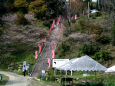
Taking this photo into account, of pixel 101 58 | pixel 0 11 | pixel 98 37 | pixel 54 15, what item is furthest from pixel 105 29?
pixel 0 11

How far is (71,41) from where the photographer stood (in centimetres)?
3906

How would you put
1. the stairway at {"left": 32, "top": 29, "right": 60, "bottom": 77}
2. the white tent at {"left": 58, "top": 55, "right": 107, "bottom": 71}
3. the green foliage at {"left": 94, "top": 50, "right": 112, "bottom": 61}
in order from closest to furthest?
the white tent at {"left": 58, "top": 55, "right": 107, "bottom": 71} < the stairway at {"left": 32, "top": 29, "right": 60, "bottom": 77} < the green foliage at {"left": 94, "top": 50, "right": 112, "bottom": 61}

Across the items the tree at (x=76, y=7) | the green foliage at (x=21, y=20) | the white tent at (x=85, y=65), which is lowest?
the white tent at (x=85, y=65)

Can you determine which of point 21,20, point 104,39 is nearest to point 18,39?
point 21,20

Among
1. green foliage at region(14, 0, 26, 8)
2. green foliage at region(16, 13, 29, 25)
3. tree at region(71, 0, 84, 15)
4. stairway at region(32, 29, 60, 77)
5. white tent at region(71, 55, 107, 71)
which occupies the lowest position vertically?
stairway at region(32, 29, 60, 77)

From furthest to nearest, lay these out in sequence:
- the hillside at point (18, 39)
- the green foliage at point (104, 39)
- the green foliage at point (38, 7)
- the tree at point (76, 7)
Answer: the green foliage at point (38, 7) → the tree at point (76, 7) → the green foliage at point (104, 39) → the hillside at point (18, 39)

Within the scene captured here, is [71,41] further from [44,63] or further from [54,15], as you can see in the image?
[54,15]

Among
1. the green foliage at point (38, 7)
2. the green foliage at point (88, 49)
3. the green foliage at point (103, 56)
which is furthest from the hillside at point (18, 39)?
the green foliage at point (103, 56)

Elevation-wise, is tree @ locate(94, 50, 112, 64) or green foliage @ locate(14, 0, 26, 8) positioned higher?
green foliage @ locate(14, 0, 26, 8)

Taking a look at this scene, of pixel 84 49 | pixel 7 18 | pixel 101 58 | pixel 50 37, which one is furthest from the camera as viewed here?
pixel 7 18

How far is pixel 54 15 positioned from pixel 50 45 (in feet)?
38.2

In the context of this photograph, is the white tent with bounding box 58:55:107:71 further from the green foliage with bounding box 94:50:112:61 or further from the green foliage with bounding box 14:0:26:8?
the green foliage with bounding box 14:0:26:8

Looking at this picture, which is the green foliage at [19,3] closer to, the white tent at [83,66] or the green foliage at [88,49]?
the green foliage at [88,49]

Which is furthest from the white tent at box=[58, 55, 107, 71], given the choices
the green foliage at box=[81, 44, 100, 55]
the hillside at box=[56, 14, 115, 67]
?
the green foliage at box=[81, 44, 100, 55]
